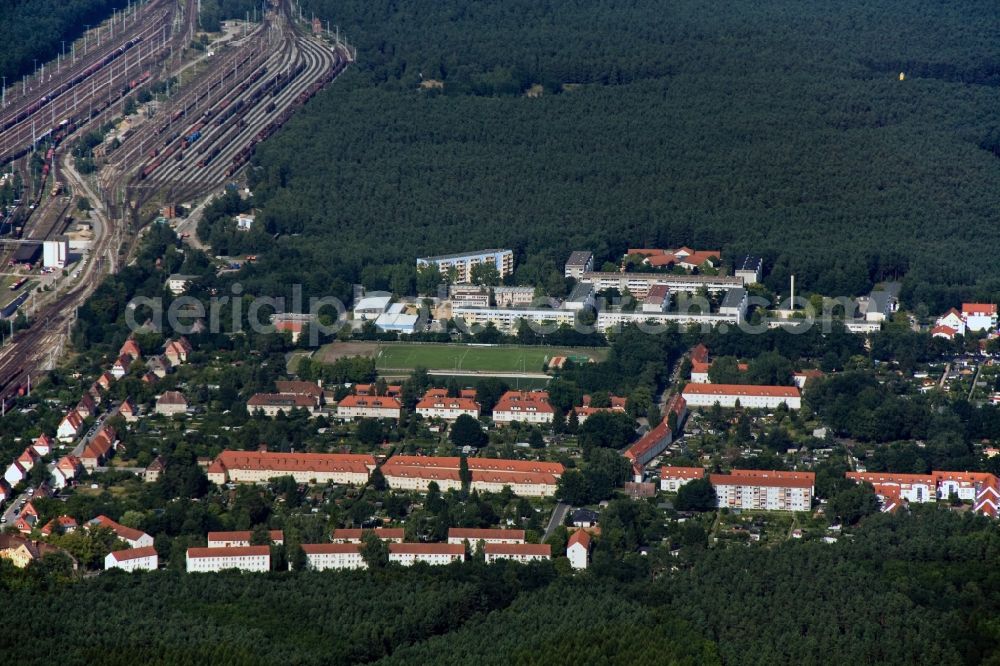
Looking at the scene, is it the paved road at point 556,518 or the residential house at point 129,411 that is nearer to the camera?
the paved road at point 556,518

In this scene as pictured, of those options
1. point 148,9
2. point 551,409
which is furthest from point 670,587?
point 148,9

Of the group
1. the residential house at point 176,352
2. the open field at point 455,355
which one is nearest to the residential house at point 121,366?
the residential house at point 176,352

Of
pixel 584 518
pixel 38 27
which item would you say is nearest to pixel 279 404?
pixel 584 518

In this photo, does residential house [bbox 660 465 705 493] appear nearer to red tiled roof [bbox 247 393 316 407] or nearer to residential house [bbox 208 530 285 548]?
residential house [bbox 208 530 285 548]

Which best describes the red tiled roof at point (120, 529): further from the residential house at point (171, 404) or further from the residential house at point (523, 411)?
the residential house at point (523, 411)

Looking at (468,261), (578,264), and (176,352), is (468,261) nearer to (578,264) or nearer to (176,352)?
(578,264)

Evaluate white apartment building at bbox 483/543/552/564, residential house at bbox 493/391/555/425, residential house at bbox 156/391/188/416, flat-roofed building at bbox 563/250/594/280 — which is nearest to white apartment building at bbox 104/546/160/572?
white apartment building at bbox 483/543/552/564

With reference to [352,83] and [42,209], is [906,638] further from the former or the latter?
[352,83]
